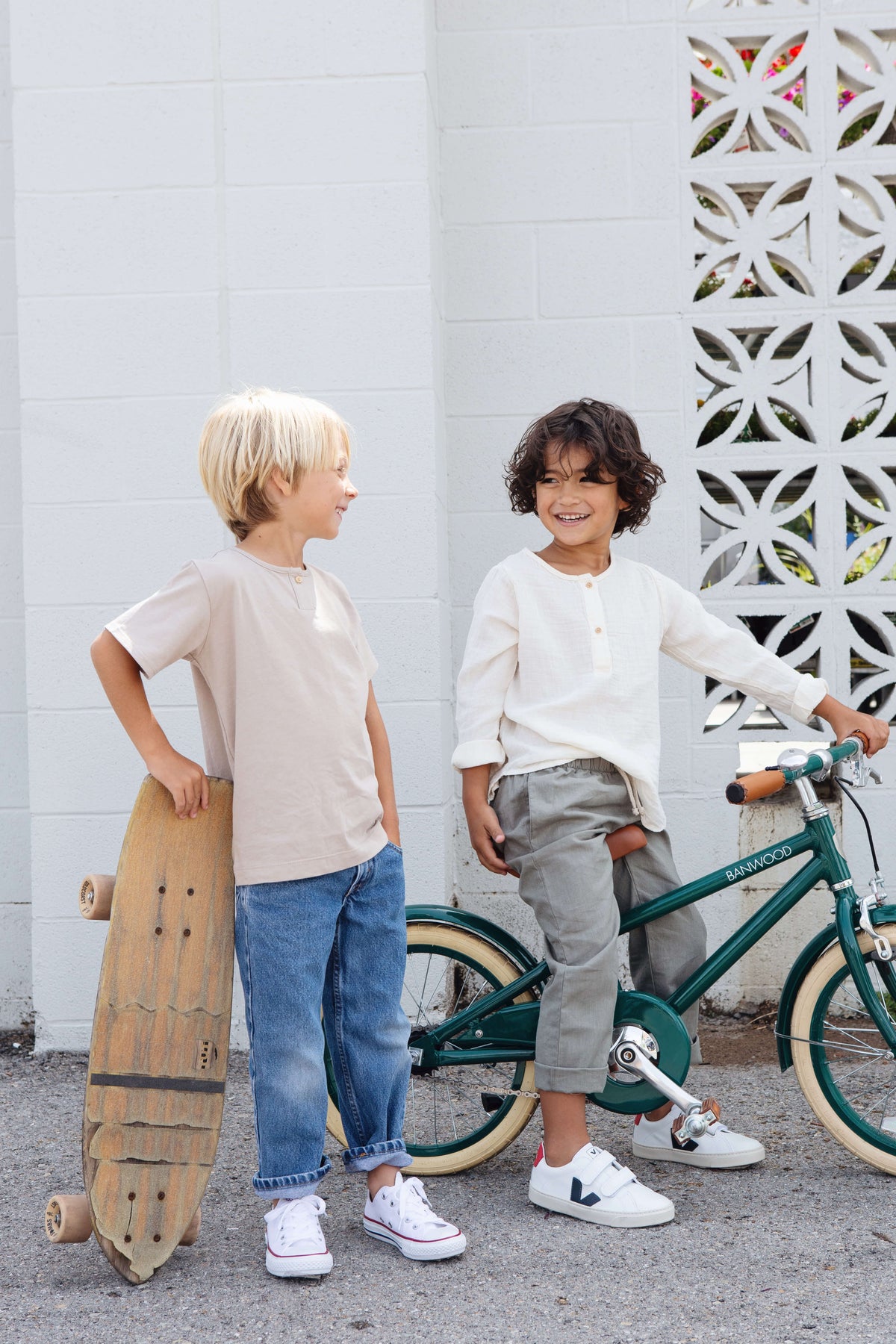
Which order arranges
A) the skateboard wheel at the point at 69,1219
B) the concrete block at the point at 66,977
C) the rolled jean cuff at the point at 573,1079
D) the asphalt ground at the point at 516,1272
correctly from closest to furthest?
the asphalt ground at the point at 516,1272 → the skateboard wheel at the point at 69,1219 → the rolled jean cuff at the point at 573,1079 → the concrete block at the point at 66,977

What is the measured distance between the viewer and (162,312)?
3.09 m

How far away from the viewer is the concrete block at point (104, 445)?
10.2 ft

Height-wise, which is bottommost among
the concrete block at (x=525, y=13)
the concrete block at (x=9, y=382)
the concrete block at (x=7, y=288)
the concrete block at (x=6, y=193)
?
the concrete block at (x=9, y=382)

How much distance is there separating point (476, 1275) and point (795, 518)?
2.30m

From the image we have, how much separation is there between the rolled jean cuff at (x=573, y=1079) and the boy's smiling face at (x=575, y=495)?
1.00 metres

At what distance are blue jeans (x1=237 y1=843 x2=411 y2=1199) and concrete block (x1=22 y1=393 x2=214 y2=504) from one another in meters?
1.34

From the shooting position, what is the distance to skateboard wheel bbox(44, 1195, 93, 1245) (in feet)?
6.66

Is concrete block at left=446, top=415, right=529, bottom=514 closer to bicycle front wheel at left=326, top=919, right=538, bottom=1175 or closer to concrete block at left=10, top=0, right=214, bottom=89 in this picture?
concrete block at left=10, top=0, right=214, bottom=89

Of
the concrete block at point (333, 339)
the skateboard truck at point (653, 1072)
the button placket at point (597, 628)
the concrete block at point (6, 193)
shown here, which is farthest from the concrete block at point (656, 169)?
the skateboard truck at point (653, 1072)

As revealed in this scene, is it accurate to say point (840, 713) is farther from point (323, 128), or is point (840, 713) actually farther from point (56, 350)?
point (56, 350)

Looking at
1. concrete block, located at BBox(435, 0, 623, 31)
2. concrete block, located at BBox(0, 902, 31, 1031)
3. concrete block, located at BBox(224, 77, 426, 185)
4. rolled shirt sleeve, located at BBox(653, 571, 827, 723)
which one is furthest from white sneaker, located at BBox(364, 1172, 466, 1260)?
concrete block, located at BBox(435, 0, 623, 31)

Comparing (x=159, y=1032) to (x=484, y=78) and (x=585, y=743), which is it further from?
(x=484, y=78)

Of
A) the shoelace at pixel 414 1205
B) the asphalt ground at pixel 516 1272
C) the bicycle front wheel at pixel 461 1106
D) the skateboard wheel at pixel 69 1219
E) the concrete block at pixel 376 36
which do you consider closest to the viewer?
the asphalt ground at pixel 516 1272

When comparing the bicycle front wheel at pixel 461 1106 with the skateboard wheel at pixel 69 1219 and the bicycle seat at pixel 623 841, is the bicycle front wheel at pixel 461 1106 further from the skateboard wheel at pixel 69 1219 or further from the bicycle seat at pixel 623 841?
the skateboard wheel at pixel 69 1219
